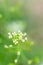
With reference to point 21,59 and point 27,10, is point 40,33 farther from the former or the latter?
point 21,59

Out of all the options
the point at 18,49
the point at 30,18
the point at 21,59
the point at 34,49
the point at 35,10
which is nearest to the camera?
the point at 18,49

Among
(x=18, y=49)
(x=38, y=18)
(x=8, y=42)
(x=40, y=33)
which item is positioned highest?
(x=38, y=18)

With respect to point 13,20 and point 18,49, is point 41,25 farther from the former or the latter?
point 18,49

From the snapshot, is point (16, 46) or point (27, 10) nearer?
point (16, 46)

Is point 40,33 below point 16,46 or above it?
above

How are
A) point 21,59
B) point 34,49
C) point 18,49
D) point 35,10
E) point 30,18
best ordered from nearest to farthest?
point 18,49
point 21,59
point 34,49
point 30,18
point 35,10

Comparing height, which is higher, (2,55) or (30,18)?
(30,18)

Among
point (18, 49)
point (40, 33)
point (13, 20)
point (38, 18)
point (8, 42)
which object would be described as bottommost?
point (18, 49)

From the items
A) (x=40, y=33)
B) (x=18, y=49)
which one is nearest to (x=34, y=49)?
(x=18, y=49)

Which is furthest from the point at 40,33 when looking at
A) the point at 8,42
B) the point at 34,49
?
the point at 8,42
